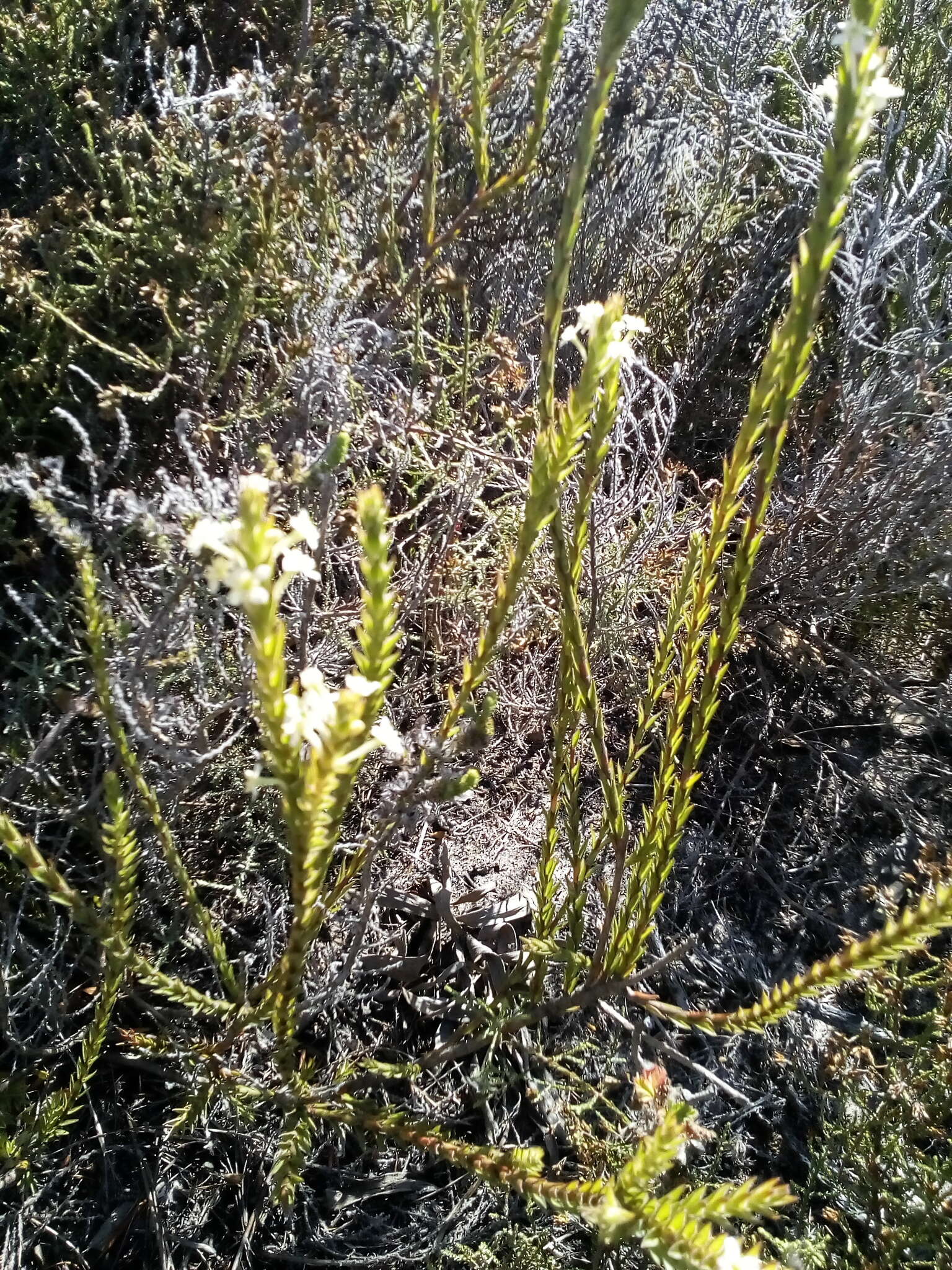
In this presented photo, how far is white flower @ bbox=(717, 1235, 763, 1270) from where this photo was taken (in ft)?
2.60

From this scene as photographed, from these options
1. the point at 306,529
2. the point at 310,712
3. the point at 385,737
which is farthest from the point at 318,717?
the point at 306,529

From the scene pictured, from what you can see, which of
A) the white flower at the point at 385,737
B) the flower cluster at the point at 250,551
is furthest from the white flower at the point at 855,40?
the white flower at the point at 385,737

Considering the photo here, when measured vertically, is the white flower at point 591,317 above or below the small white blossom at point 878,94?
below

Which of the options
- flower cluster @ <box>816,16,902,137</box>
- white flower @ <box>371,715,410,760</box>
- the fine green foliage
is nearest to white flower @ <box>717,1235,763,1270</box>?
the fine green foliage

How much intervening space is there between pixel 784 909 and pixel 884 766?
0.48 m

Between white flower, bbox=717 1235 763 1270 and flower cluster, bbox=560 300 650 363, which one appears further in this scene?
flower cluster, bbox=560 300 650 363

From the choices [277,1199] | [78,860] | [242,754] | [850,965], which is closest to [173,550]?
[242,754]

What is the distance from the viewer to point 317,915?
1027 millimetres

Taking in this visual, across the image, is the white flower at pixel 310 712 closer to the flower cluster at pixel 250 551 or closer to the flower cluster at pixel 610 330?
the flower cluster at pixel 250 551

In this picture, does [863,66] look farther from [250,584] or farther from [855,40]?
[250,584]

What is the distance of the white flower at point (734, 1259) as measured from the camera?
79 centimetres

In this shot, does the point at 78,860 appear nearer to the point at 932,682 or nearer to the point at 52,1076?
the point at 52,1076

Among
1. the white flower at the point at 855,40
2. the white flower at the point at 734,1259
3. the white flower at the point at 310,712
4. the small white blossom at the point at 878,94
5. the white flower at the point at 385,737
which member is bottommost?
the white flower at the point at 734,1259

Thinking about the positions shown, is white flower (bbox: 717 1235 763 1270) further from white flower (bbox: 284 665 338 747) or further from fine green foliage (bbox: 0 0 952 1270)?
white flower (bbox: 284 665 338 747)
